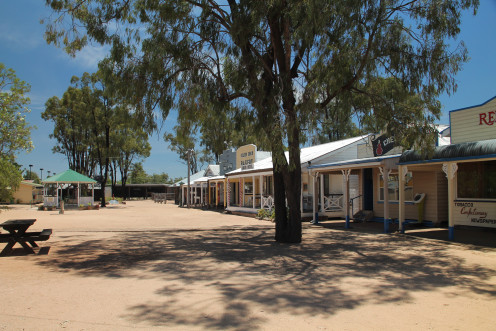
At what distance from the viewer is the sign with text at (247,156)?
80.1ft

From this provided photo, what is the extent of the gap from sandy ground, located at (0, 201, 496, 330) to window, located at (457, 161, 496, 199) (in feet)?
10.2

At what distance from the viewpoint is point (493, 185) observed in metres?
12.4

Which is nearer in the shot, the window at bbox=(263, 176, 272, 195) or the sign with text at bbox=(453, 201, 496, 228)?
the sign with text at bbox=(453, 201, 496, 228)

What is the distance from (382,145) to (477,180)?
11.9 feet

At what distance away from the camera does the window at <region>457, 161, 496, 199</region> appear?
12.4 meters

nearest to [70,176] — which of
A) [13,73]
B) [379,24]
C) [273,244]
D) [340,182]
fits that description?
[13,73]

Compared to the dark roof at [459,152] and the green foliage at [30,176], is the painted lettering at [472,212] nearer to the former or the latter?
the dark roof at [459,152]

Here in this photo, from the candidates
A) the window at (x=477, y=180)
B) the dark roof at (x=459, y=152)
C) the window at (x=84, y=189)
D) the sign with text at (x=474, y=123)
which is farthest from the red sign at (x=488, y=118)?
the window at (x=84, y=189)

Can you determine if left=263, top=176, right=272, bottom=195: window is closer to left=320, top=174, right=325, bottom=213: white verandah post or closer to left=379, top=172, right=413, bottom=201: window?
left=320, top=174, right=325, bottom=213: white verandah post

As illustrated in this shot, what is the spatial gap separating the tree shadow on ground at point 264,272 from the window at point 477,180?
3.13 m

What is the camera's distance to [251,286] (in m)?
6.28

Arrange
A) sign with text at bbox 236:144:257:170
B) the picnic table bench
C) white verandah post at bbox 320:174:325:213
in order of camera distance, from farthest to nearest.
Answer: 1. sign with text at bbox 236:144:257:170
2. white verandah post at bbox 320:174:325:213
3. the picnic table bench

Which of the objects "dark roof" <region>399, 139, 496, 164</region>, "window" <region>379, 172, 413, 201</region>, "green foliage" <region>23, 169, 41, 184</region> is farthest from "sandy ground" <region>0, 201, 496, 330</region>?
"green foliage" <region>23, 169, 41, 184</region>

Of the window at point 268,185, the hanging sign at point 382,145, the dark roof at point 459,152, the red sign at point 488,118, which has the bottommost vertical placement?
the window at point 268,185
